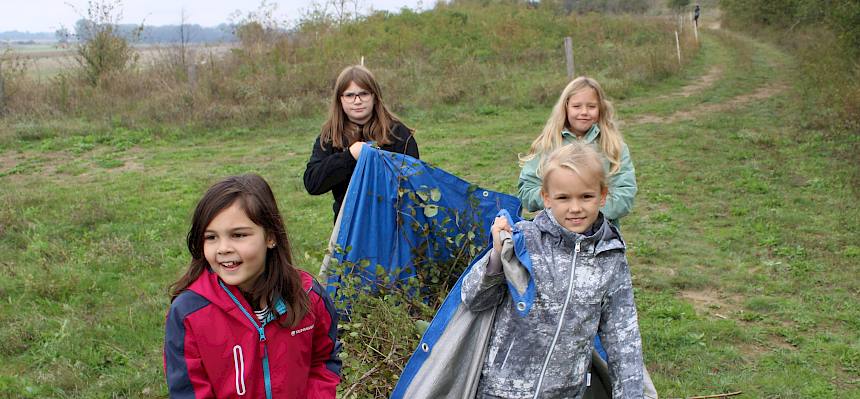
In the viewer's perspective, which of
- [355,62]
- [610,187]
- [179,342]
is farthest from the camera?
[355,62]

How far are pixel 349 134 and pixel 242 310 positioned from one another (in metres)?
1.86

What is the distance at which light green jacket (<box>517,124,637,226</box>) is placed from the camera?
3.53 m

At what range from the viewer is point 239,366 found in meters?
2.20

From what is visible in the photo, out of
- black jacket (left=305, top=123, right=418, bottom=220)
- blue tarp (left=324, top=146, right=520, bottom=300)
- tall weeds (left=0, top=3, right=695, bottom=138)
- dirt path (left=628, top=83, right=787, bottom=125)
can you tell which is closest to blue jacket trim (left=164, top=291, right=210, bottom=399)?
blue tarp (left=324, top=146, right=520, bottom=300)

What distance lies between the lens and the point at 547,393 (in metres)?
2.58

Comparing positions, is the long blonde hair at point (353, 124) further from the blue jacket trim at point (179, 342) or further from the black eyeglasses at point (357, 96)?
the blue jacket trim at point (179, 342)

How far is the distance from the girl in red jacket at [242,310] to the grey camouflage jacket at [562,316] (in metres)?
0.64

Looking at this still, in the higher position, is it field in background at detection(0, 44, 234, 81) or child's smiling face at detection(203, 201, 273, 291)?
field in background at detection(0, 44, 234, 81)

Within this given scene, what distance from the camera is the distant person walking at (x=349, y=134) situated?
150 inches

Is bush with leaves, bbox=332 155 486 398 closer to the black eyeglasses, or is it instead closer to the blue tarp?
the blue tarp

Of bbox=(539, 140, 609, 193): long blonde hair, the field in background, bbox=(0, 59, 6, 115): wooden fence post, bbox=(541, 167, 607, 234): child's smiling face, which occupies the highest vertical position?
the field in background

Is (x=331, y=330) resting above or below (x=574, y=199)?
below

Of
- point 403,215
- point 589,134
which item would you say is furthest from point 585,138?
point 403,215

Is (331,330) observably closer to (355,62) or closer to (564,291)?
(564,291)
